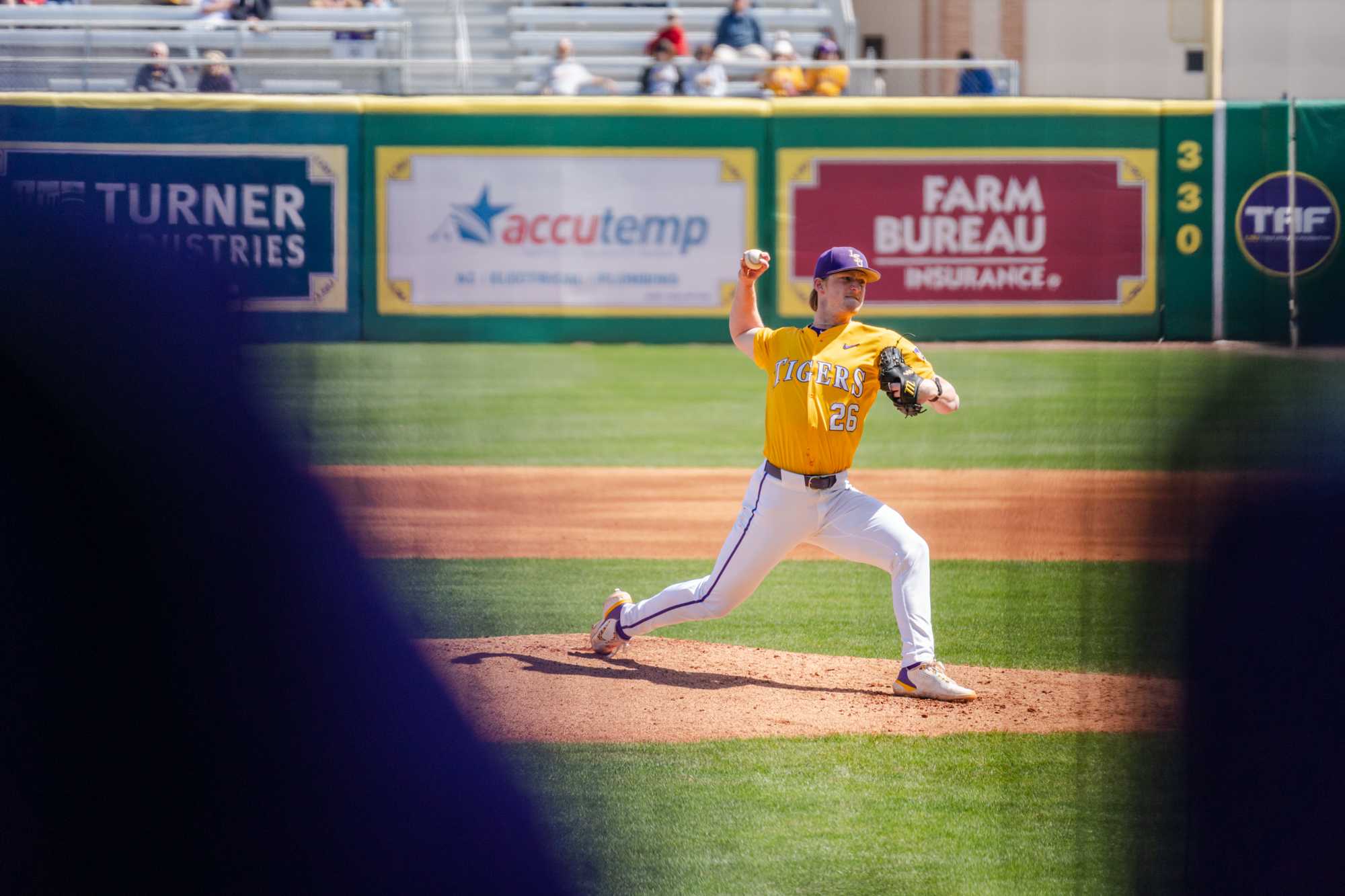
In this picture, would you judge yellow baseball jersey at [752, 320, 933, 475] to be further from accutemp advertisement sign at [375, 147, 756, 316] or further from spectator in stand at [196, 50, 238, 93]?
accutemp advertisement sign at [375, 147, 756, 316]

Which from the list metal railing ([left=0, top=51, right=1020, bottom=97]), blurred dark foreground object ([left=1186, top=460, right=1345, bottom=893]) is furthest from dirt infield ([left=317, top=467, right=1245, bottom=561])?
metal railing ([left=0, top=51, right=1020, bottom=97])

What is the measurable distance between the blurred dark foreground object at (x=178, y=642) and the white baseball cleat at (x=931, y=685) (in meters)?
3.39

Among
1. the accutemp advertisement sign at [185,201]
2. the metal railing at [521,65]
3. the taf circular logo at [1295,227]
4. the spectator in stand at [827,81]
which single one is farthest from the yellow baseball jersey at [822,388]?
the spectator in stand at [827,81]

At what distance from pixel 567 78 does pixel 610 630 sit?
36.5ft

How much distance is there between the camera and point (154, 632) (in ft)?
3.79

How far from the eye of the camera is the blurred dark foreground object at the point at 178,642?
3.54ft

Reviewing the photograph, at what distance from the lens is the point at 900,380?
13.8ft

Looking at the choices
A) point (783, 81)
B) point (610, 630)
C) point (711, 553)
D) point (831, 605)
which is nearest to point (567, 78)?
point (783, 81)

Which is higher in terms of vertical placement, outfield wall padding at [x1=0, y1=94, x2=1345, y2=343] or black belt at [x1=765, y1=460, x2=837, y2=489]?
outfield wall padding at [x1=0, y1=94, x2=1345, y2=343]

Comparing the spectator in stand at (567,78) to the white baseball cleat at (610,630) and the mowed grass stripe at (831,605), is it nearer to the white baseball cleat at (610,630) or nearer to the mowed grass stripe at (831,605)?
the mowed grass stripe at (831,605)

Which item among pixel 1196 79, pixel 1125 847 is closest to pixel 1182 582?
pixel 1125 847

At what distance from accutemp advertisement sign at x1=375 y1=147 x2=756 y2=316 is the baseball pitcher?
885cm

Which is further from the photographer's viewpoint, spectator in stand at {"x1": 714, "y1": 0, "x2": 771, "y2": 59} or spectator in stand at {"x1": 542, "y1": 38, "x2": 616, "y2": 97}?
spectator in stand at {"x1": 714, "y1": 0, "x2": 771, "y2": 59}

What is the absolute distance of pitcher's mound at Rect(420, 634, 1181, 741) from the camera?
165 inches
